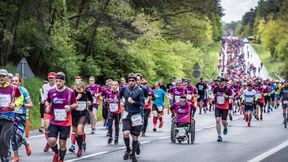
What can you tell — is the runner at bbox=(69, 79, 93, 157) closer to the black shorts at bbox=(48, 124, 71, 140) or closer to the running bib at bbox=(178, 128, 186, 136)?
the black shorts at bbox=(48, 124, 71, 140)

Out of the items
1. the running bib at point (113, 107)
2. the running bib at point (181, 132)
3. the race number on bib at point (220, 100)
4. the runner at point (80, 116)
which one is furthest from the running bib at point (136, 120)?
the race number on bib at point (220, 100)

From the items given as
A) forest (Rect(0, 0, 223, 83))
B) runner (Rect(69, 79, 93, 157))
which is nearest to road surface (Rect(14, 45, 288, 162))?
runner (Rect(69, 79, 93, 157))

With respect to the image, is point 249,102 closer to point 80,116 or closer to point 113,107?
point 113,107

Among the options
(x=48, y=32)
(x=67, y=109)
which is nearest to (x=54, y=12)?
(x=48, y=32)

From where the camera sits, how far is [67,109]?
11.9 meters

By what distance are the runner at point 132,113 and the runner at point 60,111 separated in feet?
5.91

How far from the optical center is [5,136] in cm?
1127

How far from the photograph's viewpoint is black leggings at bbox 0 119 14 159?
441 inches

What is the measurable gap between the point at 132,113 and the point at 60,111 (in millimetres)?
2168

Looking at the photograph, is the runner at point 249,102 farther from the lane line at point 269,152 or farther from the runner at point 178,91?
the lane line at point 269,152

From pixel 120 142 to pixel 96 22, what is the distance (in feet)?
71.2

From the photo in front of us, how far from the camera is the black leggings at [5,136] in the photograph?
11.2 metres

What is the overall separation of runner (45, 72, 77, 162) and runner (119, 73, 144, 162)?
71.0 inches

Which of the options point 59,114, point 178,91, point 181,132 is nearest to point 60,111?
point 59,114
